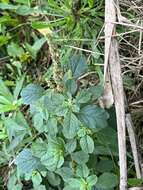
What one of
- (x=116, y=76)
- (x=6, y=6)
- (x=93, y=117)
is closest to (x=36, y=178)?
(x=93, y=117)

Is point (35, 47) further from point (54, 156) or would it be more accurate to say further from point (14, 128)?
point (54, 156)

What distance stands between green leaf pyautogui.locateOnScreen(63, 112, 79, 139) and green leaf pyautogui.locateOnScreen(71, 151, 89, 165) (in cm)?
A: 7

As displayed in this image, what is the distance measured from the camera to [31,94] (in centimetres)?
134

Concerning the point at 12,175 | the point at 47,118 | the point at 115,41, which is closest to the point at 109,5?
the point at 115,41

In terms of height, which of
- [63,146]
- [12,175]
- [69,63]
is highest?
[69,63]

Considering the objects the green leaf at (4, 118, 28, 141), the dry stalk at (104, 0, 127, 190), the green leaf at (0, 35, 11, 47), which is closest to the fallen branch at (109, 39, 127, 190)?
the dry stalk at (104, 0, 127, 190)

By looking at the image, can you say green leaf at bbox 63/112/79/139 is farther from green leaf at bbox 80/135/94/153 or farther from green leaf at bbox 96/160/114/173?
green leaf at bbox 96/160/114/173

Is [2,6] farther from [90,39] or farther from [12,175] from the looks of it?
[12,175]

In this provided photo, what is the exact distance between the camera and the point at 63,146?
131 centimetres

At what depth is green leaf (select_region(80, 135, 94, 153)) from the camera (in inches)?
49.0

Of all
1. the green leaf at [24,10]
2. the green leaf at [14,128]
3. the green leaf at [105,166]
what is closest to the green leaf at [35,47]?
the green leaf at [24,10]

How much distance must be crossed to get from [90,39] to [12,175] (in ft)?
1.62

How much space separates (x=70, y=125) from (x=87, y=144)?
0.07 m

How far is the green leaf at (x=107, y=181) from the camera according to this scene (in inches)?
50.3
